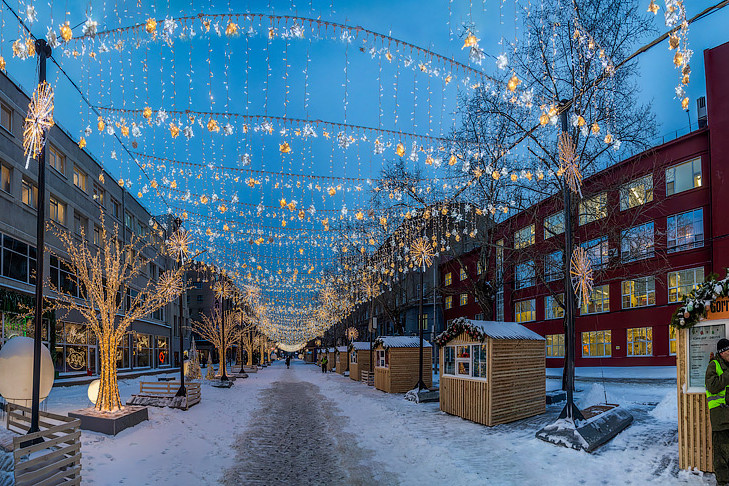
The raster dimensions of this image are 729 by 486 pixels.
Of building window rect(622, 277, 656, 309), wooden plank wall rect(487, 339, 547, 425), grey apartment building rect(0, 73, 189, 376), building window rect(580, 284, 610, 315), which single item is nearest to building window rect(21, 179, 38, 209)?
grey apartment building rect(0, 73, 189, 376)

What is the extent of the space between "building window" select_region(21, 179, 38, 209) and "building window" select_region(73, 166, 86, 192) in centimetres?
554

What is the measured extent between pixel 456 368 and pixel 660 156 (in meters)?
21.8

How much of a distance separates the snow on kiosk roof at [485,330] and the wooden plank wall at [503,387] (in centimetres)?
19

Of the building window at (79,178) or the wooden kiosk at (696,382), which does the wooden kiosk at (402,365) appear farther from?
the building window at (79,178)

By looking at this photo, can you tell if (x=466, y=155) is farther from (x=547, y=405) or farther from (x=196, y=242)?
(x=196, y=242)

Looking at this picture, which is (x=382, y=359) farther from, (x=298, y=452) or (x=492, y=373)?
(x=298, y=452)

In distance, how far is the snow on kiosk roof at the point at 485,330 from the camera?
1452 cm

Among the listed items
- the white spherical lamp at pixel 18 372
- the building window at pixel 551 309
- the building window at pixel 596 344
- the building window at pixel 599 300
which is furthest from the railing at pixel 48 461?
the building window at pixel 551 309

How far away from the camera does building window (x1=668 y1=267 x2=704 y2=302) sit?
2767 centimetres

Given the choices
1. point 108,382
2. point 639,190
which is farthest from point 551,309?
point 108,382

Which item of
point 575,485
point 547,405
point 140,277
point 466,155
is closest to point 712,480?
point 575,485

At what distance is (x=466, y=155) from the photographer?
2473 cm

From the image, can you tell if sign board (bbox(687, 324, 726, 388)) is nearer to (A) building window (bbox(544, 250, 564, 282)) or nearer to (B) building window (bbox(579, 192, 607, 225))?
(B) building window (bbox(579, 192, 607, 225))

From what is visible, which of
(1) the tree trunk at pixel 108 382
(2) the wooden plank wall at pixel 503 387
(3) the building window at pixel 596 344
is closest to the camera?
(1) the tree trunk at pixel 108 382
